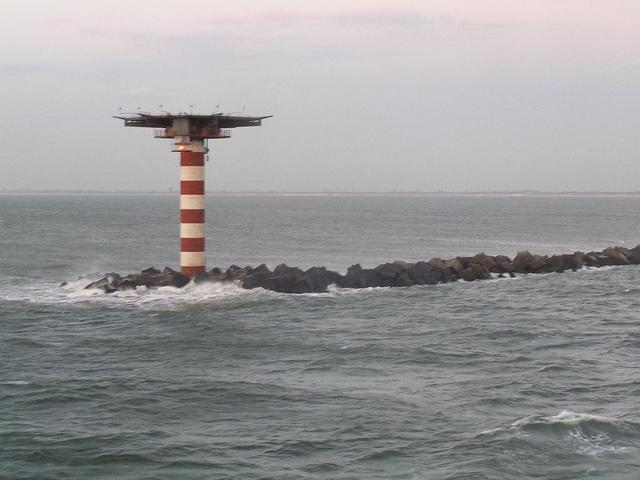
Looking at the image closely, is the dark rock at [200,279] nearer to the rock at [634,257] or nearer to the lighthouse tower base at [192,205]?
the lighthouse tower base at [192,205]

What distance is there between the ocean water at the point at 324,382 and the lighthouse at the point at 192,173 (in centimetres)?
156

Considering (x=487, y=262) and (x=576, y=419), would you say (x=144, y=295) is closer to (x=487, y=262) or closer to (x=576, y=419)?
(x=487, y=262)

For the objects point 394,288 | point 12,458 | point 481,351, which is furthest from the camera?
point 394,288

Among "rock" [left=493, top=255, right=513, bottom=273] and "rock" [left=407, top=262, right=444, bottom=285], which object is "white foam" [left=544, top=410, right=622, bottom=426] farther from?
"rock" [left=493, top=255, right=513, bottom=273]

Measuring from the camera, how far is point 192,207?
1404 inches

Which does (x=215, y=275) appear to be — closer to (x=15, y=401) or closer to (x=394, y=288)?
(x=394, y=288)

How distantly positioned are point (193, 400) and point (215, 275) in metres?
17.8

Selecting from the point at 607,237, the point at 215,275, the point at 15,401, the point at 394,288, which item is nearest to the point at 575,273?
the point at 394,288

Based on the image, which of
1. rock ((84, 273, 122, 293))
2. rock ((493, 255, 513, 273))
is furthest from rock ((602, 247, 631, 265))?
rock ((84, 273, 122, 293))

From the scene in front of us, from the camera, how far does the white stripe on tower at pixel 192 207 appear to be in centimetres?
3566

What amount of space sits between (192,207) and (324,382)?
17.3 m

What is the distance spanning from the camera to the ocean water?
1468 centimetres

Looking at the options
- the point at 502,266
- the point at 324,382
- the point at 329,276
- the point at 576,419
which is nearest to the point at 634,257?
the point at 502,266

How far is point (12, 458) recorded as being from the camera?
14.9 metres
